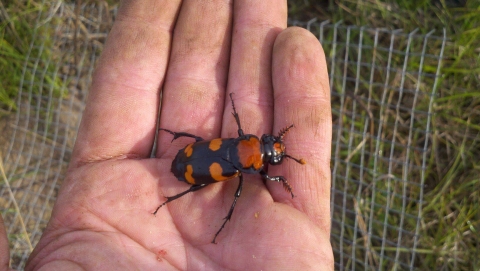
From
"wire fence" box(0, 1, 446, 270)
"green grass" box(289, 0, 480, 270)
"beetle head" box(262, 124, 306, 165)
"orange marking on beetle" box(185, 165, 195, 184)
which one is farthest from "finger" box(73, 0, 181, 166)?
"green grass" box(289, 0, 480, 270)

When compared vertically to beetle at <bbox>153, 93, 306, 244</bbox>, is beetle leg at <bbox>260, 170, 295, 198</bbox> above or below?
below

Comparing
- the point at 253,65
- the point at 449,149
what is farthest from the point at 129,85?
the point at 449,149

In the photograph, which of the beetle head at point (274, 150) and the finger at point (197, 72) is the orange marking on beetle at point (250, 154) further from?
the finger at point (197, 72)

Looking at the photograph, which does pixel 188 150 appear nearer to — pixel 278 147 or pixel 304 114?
pixel 278 147

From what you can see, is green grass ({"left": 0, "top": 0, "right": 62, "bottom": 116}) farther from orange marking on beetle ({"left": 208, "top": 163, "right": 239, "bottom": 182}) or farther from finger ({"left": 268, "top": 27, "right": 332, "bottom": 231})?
finger ({"left": 268, "top": 27, "right": 332, "bottom": 231})

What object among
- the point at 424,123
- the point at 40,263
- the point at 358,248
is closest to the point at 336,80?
the point at 424,123
